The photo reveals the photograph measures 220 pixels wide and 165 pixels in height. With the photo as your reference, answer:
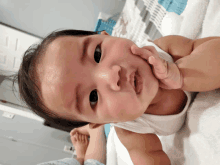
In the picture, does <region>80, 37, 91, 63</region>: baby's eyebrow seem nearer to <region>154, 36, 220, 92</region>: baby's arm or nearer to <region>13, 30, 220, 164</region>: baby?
<region>13, 30, 220, 164</region>: baby

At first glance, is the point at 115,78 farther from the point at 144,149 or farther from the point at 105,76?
the point at 144,149

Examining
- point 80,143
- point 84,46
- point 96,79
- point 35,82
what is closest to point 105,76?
point 96,79

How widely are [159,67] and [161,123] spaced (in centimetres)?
31

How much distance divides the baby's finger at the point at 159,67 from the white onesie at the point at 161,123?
188 millimetres

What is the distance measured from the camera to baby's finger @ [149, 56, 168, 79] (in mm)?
474

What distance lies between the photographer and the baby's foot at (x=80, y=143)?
4.70 feet

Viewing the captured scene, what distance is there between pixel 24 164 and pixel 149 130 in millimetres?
1793

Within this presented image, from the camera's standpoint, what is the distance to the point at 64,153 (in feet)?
6.44

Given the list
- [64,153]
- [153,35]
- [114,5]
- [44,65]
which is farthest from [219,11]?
[64,153]

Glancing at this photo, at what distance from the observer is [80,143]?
58.0 inches

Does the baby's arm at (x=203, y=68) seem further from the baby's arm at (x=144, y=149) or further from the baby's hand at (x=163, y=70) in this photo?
the baby's arm at (x=144, y=149)

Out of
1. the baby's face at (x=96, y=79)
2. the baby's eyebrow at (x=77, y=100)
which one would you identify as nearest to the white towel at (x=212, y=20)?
the baby's face at (x=96, y=79)

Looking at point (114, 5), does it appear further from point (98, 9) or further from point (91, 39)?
point (91, 39)

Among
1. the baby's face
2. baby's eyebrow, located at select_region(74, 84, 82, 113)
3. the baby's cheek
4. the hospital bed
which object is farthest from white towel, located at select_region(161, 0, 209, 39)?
baby's eyebrow, located at select_region(74, 84, 82, 113)
